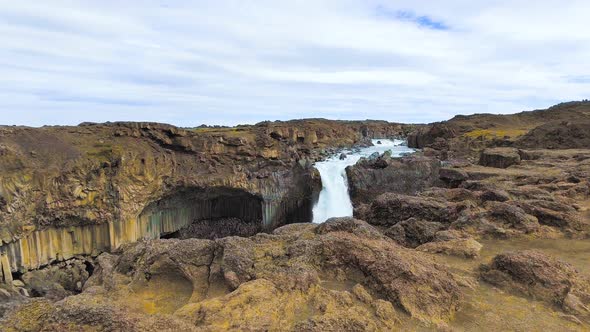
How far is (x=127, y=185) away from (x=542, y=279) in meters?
23.9

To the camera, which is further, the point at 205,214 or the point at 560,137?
the point at 560,137

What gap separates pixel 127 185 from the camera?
24.9 m

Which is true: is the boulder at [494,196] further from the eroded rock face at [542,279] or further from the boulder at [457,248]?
the eroded rock face at [542,279]

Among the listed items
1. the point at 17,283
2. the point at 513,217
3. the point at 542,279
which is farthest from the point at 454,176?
the point at 17,283

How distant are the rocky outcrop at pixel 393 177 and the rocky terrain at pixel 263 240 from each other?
13cm

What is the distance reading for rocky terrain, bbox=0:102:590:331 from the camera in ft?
18.5

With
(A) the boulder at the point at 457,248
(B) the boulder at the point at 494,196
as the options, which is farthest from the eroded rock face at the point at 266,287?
(B) the boulder at the point at 494,196

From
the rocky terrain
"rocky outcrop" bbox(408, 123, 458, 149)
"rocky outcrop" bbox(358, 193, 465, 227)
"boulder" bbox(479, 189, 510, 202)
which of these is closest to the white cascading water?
the rocky terrain

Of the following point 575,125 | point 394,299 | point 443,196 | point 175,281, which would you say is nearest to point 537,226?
point 443,196

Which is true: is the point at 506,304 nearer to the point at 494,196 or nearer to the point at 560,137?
the point at 494,196

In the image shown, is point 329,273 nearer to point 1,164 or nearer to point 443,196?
point 443,196

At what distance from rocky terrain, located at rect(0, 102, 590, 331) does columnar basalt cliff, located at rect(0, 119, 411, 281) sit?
0.35 ft

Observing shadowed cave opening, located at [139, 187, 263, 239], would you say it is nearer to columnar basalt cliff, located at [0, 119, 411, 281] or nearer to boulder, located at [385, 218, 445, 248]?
columnar basalt cliff, located at [0, 119, 411, 281]

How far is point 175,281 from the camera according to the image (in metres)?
7.26
